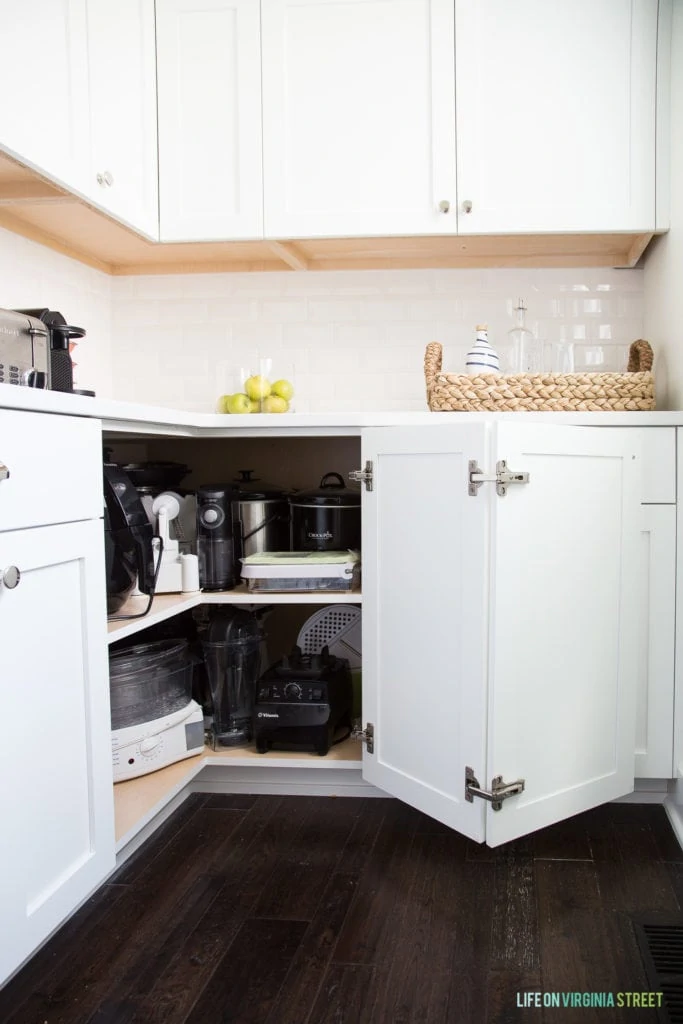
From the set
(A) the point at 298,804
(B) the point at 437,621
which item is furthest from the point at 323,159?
(A) the point at 298,804

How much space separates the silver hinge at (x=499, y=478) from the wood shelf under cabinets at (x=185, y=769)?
32.2 inches

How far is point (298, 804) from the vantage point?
201cm

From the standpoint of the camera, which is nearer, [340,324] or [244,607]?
[244,607]

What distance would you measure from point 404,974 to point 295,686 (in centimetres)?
77

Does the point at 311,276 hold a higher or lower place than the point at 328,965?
higher

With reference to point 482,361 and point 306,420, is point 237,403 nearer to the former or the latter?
point 306,420

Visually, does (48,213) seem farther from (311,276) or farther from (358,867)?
(358,867)

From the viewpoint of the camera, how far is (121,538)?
5.38 ft

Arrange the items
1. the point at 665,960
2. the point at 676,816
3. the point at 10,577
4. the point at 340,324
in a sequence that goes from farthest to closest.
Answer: the point at 340,324 → the point at 676,816 → the point at 665,960 → the point at 10,577

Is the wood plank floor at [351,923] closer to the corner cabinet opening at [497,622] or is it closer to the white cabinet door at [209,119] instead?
the corner cabinet opening at [497,622]

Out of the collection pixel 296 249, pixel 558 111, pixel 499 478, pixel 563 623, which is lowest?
pixel 563 623

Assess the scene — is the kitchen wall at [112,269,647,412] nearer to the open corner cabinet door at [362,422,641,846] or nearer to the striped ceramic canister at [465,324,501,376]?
the striped ceramic canister at [465,324,501,376]

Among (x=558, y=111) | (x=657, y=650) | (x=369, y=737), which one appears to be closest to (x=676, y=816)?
(x=657, y=650)

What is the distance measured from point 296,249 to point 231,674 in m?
1.27
